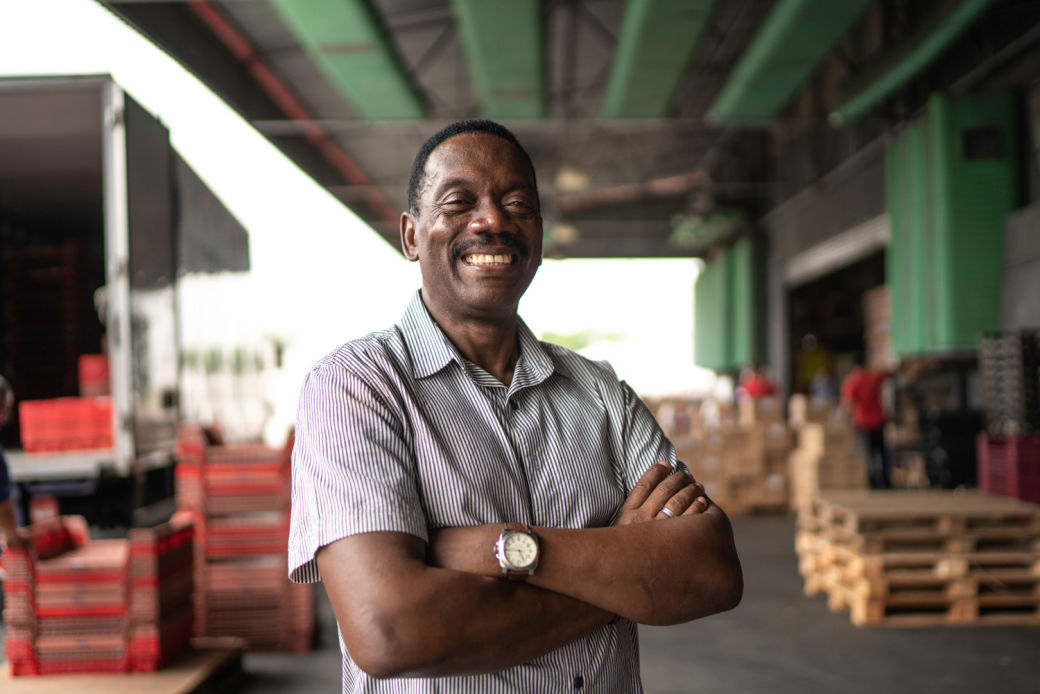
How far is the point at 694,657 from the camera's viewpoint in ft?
18.5

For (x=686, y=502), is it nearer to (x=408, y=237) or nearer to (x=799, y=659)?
(x=408, y=237)

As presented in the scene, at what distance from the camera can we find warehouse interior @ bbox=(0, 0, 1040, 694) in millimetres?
5422

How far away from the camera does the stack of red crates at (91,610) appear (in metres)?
4.59

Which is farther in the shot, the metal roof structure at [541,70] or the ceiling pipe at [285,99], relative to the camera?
the ceiling pipe at [285,99]

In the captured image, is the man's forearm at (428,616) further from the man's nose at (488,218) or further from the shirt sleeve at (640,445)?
the man's nose at (488,218)

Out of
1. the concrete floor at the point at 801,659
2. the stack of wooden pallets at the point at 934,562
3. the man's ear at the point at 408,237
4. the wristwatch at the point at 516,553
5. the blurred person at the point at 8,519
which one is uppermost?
the man's ear at the point at 408,237

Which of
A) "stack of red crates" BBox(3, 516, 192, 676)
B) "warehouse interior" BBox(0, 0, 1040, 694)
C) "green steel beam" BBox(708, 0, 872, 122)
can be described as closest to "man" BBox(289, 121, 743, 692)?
"stack of red crates" BBox(3, 516, 192, 676)

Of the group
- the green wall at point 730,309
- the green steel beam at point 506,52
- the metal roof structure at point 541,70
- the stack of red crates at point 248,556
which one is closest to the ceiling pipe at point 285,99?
the metal roof structure at point 541,70

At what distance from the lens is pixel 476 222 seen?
1.87 metres

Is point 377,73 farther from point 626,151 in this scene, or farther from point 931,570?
point 626,151

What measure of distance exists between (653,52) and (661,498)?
819cm

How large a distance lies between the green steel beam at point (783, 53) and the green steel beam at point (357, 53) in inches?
154

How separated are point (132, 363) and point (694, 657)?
401 centimetres

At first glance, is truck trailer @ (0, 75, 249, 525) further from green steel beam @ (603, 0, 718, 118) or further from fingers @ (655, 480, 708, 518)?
green steel beam @ (603, 0, 718, 118)
